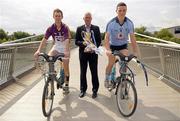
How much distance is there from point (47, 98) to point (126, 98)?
139 centimetres

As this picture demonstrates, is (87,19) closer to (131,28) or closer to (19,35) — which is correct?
(131,28)

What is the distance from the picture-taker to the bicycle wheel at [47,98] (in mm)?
6367

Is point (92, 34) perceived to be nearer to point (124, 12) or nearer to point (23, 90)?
point (124, 12)

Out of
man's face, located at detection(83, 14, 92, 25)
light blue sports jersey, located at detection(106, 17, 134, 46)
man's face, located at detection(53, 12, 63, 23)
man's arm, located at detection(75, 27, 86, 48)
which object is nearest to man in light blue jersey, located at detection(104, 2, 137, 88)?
light blue sports jersey, located at detection(106, 17, 134, 46)

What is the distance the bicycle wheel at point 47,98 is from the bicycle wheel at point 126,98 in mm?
1228

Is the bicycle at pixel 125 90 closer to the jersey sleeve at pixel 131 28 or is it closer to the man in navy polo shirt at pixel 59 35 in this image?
the jersey sleeve at pixel 131 28

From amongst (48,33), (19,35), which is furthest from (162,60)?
(19,35)

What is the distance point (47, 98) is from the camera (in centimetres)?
660

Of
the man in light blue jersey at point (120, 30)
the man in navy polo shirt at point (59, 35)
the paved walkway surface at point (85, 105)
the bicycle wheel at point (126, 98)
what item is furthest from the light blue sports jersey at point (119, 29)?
the paved walkway surface at point (85, 105)

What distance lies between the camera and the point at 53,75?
6.84 metres

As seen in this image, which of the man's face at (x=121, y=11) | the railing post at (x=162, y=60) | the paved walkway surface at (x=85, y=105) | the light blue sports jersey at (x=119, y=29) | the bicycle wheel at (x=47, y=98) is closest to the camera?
the bicycle wheel at (x=47, y=98)

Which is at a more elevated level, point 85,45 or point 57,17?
point 57,17

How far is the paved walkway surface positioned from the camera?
652 cm

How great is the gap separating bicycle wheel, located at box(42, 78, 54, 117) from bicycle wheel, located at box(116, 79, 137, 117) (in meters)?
1.23
